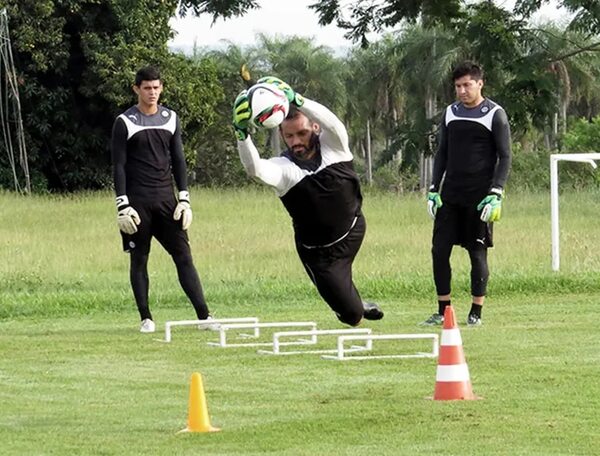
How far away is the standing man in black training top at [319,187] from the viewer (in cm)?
941

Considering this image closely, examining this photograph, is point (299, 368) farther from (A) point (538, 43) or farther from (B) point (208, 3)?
(A) point (538, 43)

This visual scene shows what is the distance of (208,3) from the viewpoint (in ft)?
66.6

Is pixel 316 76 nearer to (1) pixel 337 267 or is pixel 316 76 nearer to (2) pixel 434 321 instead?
(2) pixel 434 321

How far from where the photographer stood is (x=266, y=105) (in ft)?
28.9

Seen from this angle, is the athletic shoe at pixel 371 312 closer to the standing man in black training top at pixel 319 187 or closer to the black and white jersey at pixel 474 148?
the standing man in black training top at pixel 319 187

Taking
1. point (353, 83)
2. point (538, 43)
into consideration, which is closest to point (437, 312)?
point (538, 43)

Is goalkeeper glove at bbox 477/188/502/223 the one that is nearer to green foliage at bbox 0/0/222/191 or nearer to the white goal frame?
the white goal frame

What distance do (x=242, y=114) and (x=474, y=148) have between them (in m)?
4.84

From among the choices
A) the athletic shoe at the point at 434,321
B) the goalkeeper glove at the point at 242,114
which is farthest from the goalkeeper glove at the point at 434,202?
the goalkeeper glove at the point at 242,114

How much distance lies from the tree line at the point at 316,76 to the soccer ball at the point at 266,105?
1167 centimetres

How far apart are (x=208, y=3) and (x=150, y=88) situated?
7.42 metres

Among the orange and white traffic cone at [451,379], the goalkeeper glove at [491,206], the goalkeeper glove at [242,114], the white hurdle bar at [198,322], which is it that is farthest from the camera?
the goalkeeper glove at [491,206]

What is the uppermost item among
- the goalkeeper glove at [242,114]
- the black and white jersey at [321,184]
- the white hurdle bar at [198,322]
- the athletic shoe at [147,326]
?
the goalkeeper glove at [242,114]

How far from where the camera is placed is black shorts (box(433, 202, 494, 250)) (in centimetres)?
1324
